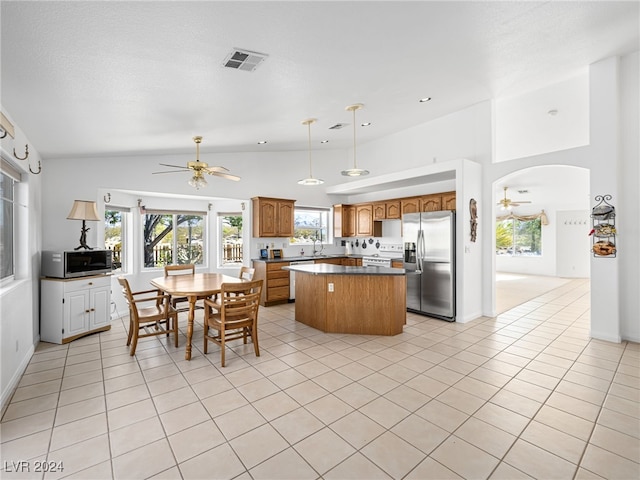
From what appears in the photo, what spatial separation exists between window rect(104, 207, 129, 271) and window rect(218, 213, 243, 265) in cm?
183

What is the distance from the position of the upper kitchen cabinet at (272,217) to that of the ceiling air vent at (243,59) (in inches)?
142

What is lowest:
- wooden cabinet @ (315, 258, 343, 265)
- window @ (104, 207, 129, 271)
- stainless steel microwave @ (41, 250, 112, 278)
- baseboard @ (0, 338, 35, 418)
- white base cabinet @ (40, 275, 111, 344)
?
baseboard @ (0, 338, 35, 418)

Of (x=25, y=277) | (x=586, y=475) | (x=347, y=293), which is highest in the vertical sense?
(x=25, y=277)

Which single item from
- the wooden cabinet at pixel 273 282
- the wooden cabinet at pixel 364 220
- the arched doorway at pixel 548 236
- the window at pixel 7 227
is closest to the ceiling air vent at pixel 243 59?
the window at pixel 7 227

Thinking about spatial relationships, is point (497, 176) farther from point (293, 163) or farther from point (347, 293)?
point (293, 163)

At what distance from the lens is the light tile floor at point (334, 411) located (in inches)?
75.2

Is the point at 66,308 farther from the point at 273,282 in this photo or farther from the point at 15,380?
the point at 273,282

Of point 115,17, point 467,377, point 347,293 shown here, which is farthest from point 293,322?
point 115,17

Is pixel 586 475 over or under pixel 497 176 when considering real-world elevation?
under

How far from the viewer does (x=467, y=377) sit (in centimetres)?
304

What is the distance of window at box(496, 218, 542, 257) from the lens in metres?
10.9

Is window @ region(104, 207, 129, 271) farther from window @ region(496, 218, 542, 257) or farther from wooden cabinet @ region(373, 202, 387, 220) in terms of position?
window @ region(496, 218, 542, 257)

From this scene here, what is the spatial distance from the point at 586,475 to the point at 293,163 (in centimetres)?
648

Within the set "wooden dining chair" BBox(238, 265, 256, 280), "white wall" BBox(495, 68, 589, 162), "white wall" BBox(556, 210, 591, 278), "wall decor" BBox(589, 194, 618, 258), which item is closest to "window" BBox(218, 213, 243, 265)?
"wooden dining chair" BBox(238, 265, 256, 280)
